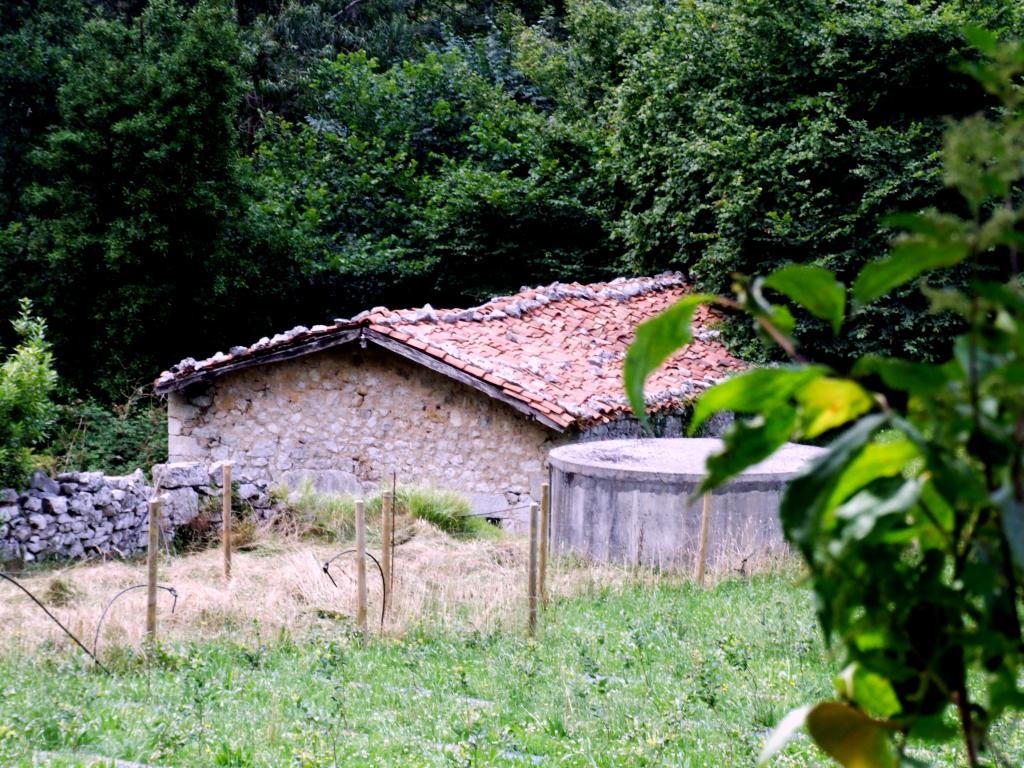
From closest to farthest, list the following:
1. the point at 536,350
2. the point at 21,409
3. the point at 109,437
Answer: the point at 21,409, the point at 536,350, the point at 109,437

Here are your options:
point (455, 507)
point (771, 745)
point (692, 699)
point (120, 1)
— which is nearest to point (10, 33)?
point (120, 1)

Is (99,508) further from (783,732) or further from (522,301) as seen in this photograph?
(783,732)

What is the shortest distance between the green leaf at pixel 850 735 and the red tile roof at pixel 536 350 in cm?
1167

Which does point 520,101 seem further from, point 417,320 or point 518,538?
point 518,538

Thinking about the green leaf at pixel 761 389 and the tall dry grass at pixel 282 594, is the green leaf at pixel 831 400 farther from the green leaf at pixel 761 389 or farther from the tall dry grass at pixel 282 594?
the tall dry grass at pixel 282 594

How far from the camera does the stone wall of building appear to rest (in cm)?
1388

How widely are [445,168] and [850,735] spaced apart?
21.8 metres

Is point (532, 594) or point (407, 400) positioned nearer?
point (532, 594)

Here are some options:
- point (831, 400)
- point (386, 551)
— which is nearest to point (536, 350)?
point (386, 551)

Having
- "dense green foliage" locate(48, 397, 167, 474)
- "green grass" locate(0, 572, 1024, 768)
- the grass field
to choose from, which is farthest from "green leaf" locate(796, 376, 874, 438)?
"dense green foliage" locate(48, 397, 167, 474)

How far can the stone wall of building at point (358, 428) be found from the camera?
13875 millimetres

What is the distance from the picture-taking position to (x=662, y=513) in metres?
10.6

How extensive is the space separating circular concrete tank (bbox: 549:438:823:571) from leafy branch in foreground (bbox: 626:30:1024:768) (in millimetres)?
9208

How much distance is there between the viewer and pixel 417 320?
1483 cm
